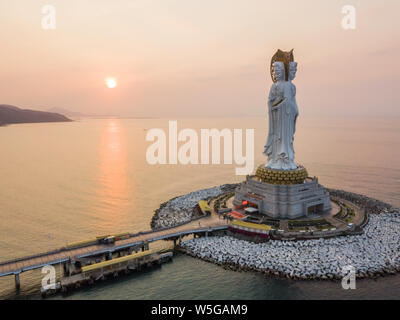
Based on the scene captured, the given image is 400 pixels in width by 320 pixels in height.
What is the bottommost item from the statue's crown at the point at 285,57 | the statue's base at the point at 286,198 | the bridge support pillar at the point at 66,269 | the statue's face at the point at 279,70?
the bridge support pillar at the point at 66,269

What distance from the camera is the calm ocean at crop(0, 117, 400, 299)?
2700 centimetres

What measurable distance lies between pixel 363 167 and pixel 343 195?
133 ft

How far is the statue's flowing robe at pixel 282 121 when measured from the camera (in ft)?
135

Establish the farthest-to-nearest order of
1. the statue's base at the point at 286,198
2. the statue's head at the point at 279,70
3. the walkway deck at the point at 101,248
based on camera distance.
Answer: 1. the statue's head at the point at 279,70
2. the statue's base at the point at 286,198
3. the walkway deck at the point at 101,248

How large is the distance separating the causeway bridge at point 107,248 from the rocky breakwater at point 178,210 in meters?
2.61

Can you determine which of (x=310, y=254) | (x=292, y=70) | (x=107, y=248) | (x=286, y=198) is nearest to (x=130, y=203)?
(x=107, y=248)

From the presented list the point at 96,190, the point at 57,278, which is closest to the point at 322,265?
the point at 57,278

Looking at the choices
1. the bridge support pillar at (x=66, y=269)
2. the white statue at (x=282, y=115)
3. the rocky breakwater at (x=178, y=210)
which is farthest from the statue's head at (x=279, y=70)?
the bridge support pillar at (x=66, y=269)

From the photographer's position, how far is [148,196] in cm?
5950

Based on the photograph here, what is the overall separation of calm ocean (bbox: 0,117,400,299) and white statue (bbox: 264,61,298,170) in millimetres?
18531

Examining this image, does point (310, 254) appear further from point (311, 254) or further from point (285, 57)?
point (285, 57)

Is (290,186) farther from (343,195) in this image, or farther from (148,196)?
(148,196)

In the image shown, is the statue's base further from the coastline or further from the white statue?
the coastline

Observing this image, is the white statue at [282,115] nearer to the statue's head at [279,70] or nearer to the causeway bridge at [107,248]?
the statue's head at [279,70]
